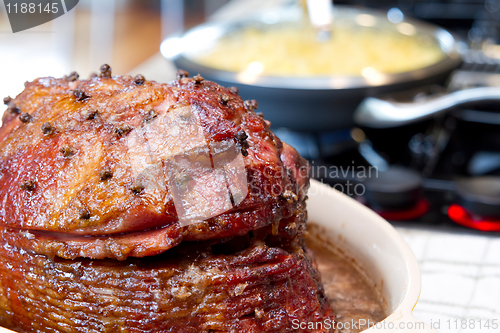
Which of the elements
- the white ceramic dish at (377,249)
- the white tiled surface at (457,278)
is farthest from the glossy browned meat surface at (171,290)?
the white tiled surface at (457,278)

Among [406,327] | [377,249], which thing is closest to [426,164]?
[377,249]

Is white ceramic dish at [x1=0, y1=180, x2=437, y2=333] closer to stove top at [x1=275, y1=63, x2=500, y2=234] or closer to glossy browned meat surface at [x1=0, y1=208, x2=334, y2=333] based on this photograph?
glossy browned meat surface at [x1=0, y1=208, x2=334, y2=333]

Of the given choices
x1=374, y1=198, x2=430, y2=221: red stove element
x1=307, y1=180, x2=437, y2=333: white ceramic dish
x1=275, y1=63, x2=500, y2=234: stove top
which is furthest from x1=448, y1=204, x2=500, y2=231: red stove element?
x1=307, y1=180, x2=437, y2=333: white ceramic dish

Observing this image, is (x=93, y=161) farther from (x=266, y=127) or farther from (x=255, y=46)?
(x=255, y=46)

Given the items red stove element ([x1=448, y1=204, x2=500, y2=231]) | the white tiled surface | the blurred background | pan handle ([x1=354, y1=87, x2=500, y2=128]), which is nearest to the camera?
the white tiled surface

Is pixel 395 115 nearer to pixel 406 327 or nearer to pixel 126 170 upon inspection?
pixel 406 327

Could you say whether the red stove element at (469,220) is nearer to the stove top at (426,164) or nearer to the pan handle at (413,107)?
the stove top at (426,164)
